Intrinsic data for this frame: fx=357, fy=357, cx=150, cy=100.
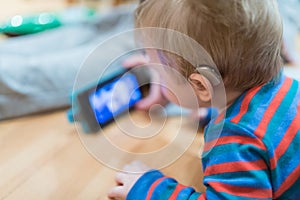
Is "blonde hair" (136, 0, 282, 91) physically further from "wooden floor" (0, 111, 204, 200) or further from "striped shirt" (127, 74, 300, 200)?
"wooden floor" (0, 111, 204, 200)

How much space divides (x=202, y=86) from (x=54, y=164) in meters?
0.26

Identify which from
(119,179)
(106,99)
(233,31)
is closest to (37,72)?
(106,99)

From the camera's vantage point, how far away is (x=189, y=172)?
537 millimetres

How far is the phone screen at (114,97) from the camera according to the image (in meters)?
0.60

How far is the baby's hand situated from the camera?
0.48m

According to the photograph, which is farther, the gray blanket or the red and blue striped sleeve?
the gray blanket

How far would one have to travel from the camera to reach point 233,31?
38cm

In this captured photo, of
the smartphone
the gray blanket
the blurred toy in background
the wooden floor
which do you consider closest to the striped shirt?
the wooden floor

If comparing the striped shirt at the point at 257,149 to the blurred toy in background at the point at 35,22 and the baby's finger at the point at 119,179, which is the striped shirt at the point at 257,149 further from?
the blurred toy in background at the point at 35,22

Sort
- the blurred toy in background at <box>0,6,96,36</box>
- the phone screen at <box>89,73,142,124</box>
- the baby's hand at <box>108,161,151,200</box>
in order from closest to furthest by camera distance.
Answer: the baby's hand at <box>108,161,151,200</box> → the phone screen at <box>89,73,142,124</box> → the blurred toy in background at <box>0,6,96,36</box>

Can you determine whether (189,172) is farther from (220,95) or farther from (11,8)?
(11,8)

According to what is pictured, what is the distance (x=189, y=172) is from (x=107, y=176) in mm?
122

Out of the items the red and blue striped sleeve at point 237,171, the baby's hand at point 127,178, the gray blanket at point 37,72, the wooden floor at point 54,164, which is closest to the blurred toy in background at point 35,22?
the gray blanket at point 37,72

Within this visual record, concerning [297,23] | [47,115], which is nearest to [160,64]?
[47,115]
